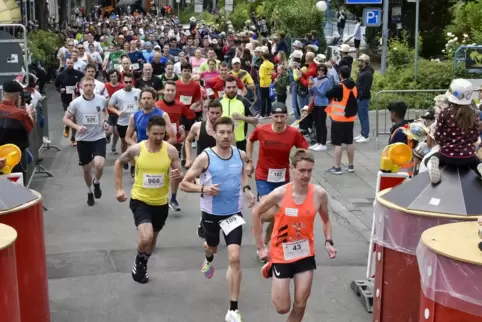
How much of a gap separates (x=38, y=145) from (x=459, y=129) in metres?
10.1

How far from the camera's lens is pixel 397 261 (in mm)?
6566

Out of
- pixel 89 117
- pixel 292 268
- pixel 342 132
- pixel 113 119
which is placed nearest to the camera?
pixel 292 268

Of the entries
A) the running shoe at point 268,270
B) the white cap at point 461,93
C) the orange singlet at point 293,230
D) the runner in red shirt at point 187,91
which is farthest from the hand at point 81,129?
the white cap at point 461,93

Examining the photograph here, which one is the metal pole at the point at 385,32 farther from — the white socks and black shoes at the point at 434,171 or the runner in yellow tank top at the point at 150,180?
the white socks and black shoes at the point at 434,171

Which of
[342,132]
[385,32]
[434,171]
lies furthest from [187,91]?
[434,171]

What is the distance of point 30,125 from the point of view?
36.7ft

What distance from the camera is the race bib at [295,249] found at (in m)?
6.74

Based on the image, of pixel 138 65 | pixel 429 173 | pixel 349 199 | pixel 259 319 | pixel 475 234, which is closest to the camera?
pixel 475 234

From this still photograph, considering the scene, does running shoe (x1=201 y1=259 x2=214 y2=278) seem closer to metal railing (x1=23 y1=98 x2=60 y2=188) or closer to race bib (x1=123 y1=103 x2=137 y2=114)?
metal railing (x1=23 y1=98 x2=60 y2=188)

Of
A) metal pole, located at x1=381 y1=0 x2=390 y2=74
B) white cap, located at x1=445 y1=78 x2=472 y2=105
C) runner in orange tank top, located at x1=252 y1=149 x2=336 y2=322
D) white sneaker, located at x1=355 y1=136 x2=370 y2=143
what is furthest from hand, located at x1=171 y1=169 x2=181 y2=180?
metal pole, located at x1=381 y1=0 x2=390 y2=74

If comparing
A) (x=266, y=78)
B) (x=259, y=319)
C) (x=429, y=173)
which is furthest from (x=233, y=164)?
(x=266, y=78)

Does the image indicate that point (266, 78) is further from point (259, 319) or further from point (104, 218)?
point (259, 319)

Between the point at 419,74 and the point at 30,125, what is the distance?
12387 mm

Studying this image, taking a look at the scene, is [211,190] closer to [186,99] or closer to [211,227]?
[211,227]
